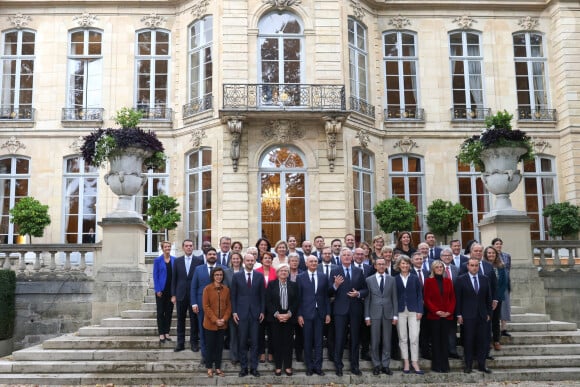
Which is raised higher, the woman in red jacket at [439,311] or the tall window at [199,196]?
the tall window at [199,196]

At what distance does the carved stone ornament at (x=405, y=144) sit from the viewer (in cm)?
1853

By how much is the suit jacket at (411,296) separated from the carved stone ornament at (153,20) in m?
13.5

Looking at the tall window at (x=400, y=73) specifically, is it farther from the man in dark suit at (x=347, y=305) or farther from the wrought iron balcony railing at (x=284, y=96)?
the man in dark suit at (x=347, y=305)

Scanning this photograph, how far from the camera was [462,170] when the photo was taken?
1875 centimetres

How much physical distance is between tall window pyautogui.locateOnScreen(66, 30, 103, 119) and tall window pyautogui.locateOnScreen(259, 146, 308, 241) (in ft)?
19.4

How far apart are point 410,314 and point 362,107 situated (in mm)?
10231

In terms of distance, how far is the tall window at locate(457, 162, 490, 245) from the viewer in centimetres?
1847

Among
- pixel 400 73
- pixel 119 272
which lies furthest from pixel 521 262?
pixel 400 73

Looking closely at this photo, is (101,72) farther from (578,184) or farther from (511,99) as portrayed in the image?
(578,184)

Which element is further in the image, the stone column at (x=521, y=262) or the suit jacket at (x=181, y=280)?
the stone column at (x=521, y=262)

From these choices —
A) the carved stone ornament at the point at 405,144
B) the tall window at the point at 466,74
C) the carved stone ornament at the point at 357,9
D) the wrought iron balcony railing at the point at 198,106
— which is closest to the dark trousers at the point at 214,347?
the wrought iron balcony railing at the point at 198,106

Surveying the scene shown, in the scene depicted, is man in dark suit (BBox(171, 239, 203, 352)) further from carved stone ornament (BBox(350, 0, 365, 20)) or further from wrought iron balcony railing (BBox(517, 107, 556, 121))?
wrought iron balcony railing (BBox(517, 107, 556, 121))

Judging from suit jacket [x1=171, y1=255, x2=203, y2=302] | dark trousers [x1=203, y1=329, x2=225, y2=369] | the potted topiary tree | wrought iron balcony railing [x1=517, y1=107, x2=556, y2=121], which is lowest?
dark trousers [x1=203, y1=329, x2=225, y2=369]

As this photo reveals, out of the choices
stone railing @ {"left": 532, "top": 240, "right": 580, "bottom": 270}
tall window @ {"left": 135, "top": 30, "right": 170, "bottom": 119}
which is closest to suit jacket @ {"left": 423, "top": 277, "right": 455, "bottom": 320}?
stone railing @ {"left": 532, "top": 240, "right": 580, "bottom": 270}
